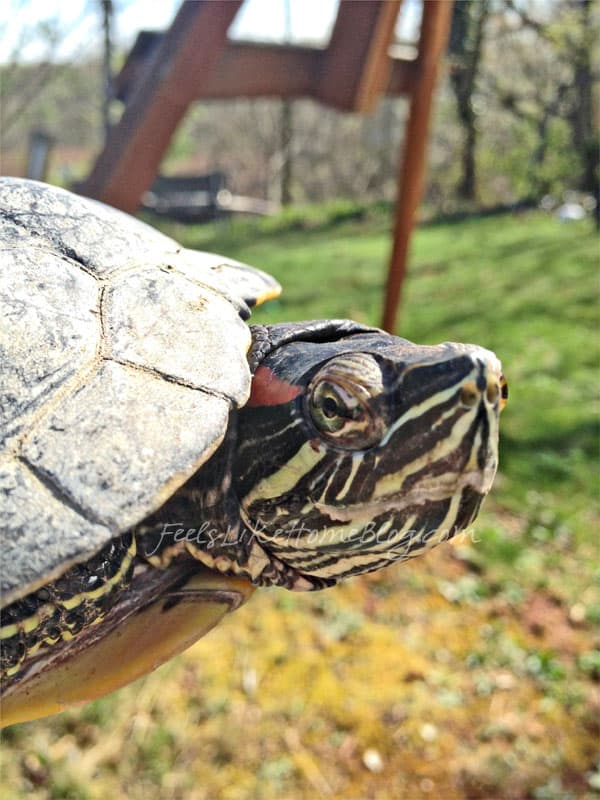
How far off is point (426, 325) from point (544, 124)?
9.25 feet

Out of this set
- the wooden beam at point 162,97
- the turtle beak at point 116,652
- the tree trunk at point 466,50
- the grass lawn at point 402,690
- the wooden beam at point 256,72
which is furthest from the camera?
the tree trunk at point 466,50

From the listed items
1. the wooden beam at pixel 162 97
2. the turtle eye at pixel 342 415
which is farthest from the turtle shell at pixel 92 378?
the wooden beam at pixel 162 97

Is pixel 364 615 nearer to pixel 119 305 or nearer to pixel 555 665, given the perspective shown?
pixel 555 665

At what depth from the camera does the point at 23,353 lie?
34.4 inches

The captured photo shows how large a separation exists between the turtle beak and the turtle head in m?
0.13

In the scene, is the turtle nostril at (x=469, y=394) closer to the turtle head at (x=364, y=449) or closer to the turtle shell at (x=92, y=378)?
the turtle head at (x=364, y=449)

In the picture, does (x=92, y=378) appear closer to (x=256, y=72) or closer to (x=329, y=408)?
(x=329, y=408)

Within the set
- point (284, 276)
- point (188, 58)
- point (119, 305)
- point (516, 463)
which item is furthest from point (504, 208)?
point (119, 305)

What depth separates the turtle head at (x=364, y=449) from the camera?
2.73 ft

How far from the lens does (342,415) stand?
2.86 ft

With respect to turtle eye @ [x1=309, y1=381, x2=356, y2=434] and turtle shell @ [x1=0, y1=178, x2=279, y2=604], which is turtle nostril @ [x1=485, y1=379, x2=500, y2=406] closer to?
turtle eye @ [x1=309, y1=381, x2=356, y2=434]

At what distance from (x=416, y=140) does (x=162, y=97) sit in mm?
1223

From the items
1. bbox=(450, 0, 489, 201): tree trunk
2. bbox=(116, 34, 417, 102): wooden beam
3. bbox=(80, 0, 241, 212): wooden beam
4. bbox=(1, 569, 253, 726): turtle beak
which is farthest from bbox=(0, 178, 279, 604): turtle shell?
bbox=(450, 0, 489, 201): tree trunk

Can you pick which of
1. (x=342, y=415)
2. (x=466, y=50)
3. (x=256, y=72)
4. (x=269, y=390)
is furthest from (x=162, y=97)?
(x=466, y=50)
